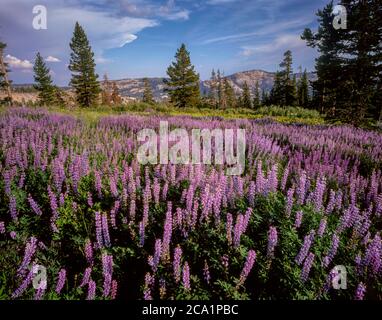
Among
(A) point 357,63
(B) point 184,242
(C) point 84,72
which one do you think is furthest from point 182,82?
(B) point 184,242

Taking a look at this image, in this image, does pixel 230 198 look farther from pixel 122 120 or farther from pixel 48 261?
pixel 122 120

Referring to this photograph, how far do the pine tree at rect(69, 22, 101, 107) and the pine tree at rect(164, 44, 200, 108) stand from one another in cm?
1785

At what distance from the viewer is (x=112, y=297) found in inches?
99.5

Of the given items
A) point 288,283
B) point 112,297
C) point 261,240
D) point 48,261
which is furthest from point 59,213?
point 288,283

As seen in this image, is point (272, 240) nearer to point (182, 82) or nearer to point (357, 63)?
point (357, 63)

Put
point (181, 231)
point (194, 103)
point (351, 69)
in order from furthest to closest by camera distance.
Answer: point (194, 103) → point (351, 69) → point (181, 231)

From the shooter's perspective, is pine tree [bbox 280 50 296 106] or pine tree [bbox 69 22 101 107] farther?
pine tree [bbox 280 50 296 106]

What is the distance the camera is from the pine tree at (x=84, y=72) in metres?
54.6

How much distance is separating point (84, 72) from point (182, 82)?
21.7 m

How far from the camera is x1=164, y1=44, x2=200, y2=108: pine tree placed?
51969 millimetres

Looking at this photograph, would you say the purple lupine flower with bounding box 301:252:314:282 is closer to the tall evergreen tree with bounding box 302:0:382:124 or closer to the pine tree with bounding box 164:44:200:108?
the tall evergreen tree with bounding box 302:0:382:124

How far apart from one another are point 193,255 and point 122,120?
8.73m

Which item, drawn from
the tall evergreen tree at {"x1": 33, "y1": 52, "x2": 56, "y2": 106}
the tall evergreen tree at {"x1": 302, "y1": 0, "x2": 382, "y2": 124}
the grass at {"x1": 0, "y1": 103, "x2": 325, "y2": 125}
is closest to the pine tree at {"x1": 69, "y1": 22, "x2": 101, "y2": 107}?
the tall evergreen tree at {"x1": 33, "y1": 52, "x2": 56, "y2": 106}

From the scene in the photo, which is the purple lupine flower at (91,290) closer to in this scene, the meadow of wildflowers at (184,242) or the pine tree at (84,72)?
the meadow of wildflowers at (184,242)
